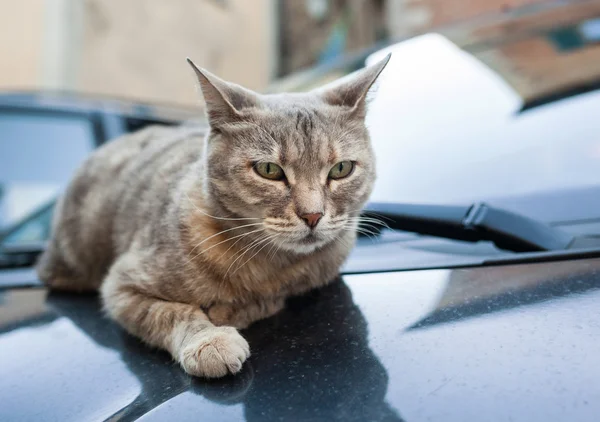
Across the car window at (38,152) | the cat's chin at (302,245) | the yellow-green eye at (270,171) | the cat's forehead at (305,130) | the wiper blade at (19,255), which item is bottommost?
the wiper blade at (19,255)

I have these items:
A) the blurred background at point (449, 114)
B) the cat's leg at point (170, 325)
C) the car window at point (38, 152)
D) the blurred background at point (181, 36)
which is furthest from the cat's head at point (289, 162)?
the blurred background at point (181, 36)

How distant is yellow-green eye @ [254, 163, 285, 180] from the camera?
148 centimetres

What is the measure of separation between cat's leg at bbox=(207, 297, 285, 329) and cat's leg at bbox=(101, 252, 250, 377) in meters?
0.04

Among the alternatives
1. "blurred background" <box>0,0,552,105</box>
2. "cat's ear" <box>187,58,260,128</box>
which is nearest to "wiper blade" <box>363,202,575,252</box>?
"cat's ear" <box>187,58,260,128</box>

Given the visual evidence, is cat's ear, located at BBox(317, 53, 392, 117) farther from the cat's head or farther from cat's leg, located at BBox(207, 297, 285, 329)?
cat's leg, located at BBox(207, 297, 285, 329)

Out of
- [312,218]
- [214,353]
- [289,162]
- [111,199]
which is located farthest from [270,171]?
[111,199]

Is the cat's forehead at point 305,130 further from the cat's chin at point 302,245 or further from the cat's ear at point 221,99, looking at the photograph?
the cat's chin at point 302,245

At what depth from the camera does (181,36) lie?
22.5ft

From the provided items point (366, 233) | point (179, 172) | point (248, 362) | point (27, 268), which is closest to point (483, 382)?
point (248, 362)

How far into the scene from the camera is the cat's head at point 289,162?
142cm

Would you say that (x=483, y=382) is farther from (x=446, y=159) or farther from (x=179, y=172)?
(x=179, y=172)

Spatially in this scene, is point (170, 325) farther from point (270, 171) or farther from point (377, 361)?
point (377, 361)

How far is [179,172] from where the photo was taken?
186 centimetres

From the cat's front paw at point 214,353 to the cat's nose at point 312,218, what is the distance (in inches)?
12.4
